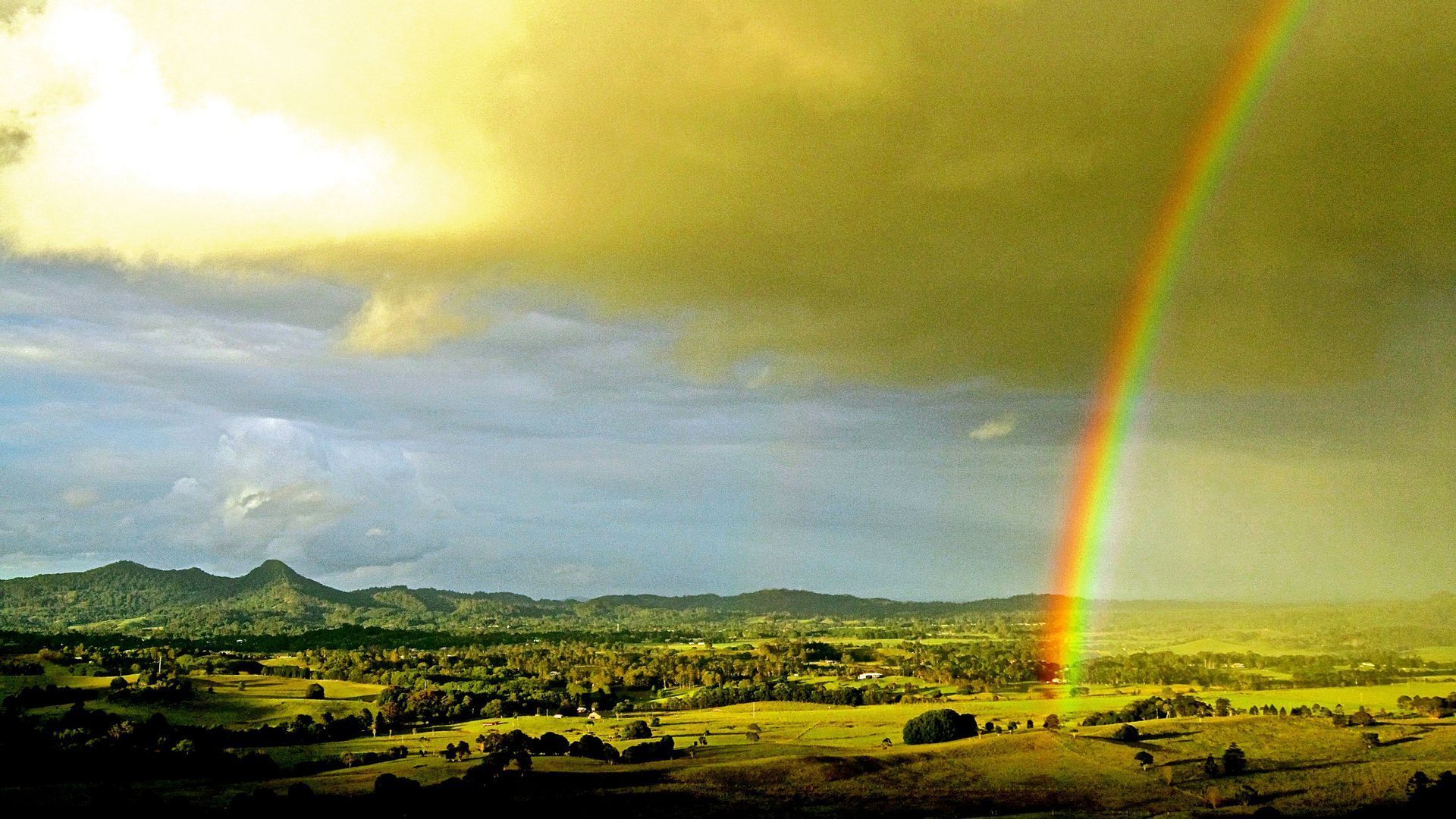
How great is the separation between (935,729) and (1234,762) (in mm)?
33316

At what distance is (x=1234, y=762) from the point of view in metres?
97.9

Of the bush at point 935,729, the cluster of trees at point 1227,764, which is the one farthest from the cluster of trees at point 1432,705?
the bush at point 935,729

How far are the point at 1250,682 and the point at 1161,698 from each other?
52450 mm

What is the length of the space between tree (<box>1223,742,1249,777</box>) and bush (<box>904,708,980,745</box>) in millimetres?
30083

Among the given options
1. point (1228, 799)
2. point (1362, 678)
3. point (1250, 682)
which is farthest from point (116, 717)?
point (1362, 678)

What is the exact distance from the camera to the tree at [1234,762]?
96812 millimetres

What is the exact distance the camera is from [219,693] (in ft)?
504

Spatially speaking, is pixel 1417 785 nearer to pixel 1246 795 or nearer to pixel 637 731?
pixel 1246 795

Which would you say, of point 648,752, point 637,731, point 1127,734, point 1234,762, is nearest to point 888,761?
point 648,752

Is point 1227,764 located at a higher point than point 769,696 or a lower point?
higher

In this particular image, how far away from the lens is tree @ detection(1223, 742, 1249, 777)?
96.8 m

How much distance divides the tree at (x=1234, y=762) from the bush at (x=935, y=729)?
30083mm

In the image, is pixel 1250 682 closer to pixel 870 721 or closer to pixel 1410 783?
pixel 870 721

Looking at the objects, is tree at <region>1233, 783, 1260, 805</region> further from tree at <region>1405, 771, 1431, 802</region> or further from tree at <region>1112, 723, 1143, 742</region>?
tree at <region>1112, 723, 1143, 742</region>
